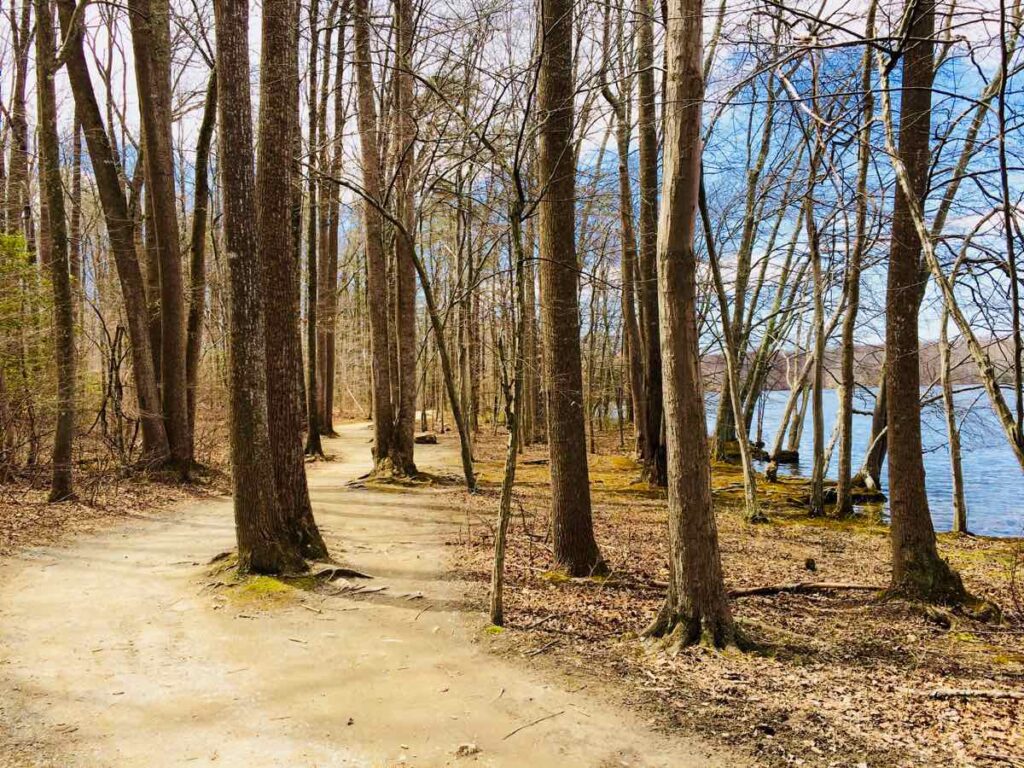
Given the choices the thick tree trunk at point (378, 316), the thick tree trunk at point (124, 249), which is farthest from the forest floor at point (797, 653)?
the thick tree trunk at point (124, 249)

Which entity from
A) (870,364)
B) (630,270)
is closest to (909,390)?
(870,364)

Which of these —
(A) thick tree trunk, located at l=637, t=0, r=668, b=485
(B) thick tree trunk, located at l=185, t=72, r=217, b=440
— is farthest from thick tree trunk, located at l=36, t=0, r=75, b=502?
(A) thick tree trunk, located at l=637, t=0, r=668, b=485

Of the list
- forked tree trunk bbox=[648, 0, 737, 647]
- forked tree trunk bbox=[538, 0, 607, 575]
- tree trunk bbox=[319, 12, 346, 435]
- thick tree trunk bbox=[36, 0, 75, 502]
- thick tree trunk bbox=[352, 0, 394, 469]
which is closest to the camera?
forked tree trunk bbox=[648, 0, 737, 647]

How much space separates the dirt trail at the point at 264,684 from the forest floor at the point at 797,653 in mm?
384

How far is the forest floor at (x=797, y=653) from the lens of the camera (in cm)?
363

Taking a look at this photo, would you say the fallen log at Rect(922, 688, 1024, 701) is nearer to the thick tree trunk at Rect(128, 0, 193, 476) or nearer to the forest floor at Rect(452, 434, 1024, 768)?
the forest floor at Rect(452, 434, 1024, 768)

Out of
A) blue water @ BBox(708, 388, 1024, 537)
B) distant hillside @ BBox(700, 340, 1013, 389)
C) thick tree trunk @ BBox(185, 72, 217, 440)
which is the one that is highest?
thick tree trunk @ BBox(185, 72, 217, 440)

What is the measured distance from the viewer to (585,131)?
6246 mm

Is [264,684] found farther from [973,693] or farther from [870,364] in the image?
[870,364]

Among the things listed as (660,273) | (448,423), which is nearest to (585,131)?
(660,273)

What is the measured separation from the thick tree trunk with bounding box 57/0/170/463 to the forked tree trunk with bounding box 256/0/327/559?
230 inches

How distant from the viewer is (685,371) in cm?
467

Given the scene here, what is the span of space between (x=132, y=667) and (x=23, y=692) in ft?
1.97

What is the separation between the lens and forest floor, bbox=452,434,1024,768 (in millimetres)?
3635
